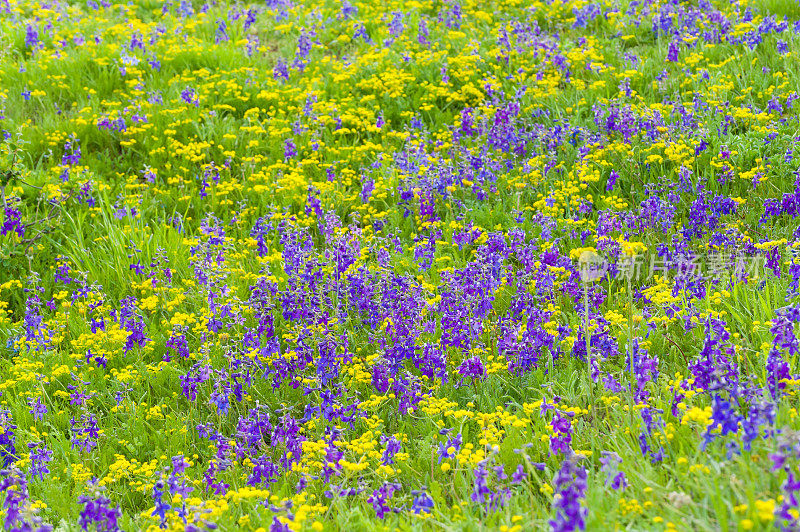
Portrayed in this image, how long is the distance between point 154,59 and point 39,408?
5533mm

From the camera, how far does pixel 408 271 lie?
5.68m

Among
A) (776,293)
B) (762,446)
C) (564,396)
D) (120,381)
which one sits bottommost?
(120,381)

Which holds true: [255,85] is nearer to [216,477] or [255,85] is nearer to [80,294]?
[80,294]

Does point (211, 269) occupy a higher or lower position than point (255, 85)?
lower

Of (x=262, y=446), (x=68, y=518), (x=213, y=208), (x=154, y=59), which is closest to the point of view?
(x=68, y=518)

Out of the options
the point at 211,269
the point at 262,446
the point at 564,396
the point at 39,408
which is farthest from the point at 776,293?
the point at 39,408

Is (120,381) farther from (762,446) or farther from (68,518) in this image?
(762,446)

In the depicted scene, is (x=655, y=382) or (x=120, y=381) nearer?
(x=655, y=382)

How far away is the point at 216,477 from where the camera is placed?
3.97 metres

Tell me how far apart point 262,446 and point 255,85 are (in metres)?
5.32

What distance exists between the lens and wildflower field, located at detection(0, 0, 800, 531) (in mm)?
3307

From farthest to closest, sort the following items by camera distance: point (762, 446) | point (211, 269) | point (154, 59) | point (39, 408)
Answer: 1. point (154, 59)
2. point (211, 269)
3. point (39, 408)
4. point (762, 446)

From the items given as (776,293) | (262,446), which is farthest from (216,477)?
(776,293)

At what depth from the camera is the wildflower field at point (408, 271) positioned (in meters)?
3.31
